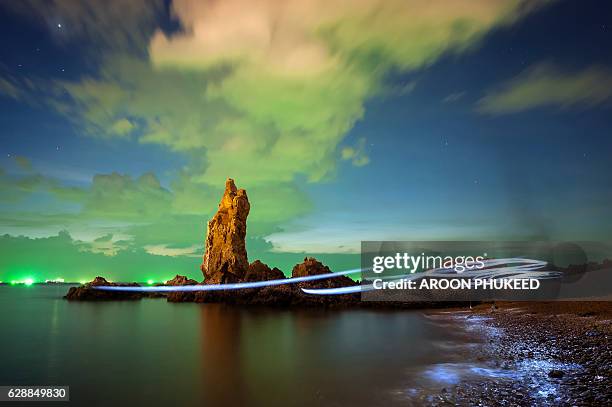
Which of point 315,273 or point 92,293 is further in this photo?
point 92,293

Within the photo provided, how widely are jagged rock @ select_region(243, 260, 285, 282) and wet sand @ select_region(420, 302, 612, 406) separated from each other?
138 ft

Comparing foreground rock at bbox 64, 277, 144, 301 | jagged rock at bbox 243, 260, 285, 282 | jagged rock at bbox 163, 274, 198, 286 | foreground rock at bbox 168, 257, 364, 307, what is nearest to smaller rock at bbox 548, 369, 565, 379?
foreground rock at bbox 168, 257, 364, 307

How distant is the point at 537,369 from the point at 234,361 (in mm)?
14007

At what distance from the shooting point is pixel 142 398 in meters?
13.5

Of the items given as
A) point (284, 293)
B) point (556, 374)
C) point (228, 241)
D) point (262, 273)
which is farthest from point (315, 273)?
point (556, 374)

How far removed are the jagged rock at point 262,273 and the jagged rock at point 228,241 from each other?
6033 mm

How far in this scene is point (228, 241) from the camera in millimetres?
72188

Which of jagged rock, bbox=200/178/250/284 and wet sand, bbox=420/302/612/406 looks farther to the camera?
jagged rock, bbox=200/178/250/284

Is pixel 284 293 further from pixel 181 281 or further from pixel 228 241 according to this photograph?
pixel 181 281

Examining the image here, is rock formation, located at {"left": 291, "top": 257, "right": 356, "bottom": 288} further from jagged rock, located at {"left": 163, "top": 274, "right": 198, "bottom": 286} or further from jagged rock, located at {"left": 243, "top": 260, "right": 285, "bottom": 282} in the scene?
jagged rock, located at {"left": 163, "top": 274, "right": 198, "bottom": 286}

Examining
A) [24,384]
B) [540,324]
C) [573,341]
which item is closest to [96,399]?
[24,384]

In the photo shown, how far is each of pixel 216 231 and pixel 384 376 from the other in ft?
209

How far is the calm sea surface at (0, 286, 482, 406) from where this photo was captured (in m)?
13.5

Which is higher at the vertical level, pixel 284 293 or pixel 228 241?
pixel 228 241
